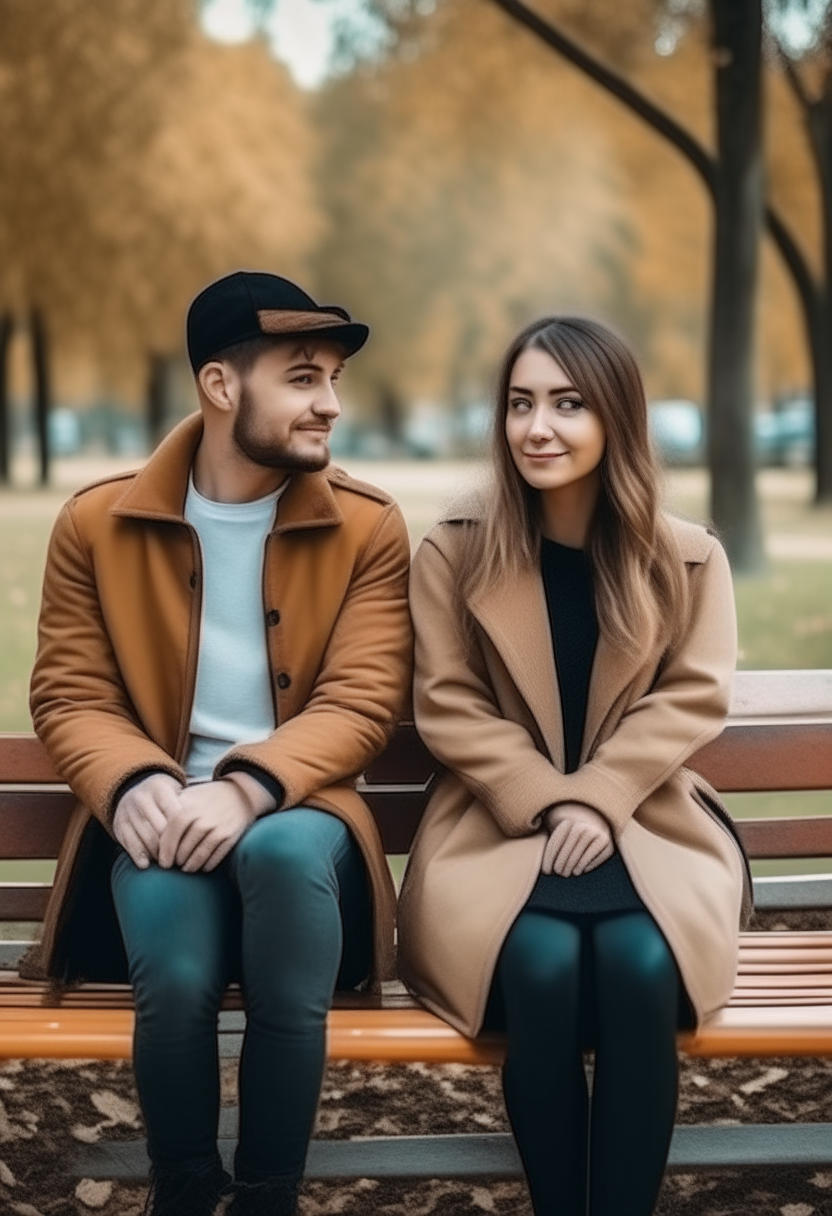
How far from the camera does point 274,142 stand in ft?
61.1

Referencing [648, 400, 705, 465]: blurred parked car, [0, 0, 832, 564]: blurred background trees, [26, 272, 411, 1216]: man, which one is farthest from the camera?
[648, 400, 705, 465]: blurred parked car

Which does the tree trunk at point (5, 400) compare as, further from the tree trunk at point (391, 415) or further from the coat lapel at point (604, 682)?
the coat lapel at point (604, 682)

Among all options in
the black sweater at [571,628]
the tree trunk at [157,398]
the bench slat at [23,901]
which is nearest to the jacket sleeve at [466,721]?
the black sweater at [571,628]

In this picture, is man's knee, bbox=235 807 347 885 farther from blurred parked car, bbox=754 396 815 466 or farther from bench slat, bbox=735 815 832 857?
blurred parked car, bbox=754 396 815 466

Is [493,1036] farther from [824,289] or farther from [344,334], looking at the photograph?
[824,289]

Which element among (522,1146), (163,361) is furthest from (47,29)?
(522,1146)

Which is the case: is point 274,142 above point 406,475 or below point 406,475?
above

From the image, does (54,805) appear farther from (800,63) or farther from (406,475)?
(406,475)

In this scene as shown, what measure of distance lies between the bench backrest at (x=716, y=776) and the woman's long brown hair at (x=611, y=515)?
1.69ft

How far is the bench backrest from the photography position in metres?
3.80

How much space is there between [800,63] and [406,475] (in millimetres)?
13928

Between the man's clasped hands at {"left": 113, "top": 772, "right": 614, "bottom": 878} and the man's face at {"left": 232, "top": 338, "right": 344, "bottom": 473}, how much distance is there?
65 cm

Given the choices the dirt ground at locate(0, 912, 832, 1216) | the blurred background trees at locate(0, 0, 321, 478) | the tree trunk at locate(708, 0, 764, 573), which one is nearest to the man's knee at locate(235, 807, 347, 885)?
the dirt ground at locate(0, 912, 832, 1216)

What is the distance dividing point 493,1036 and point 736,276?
9038 mm
